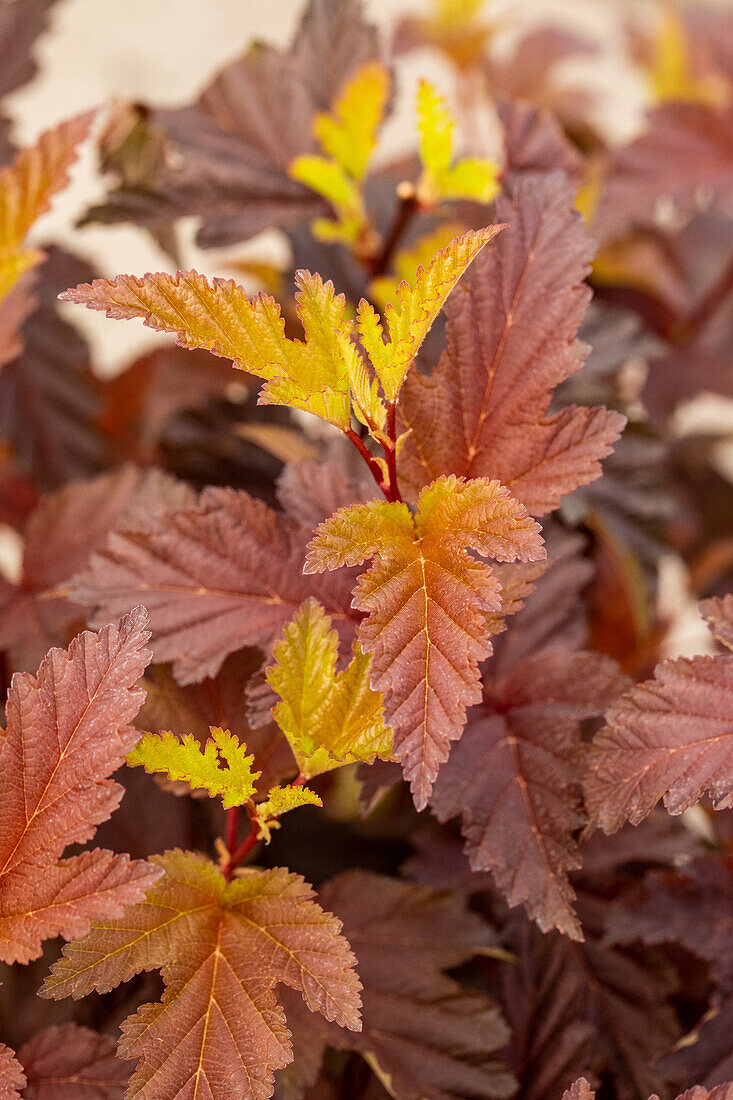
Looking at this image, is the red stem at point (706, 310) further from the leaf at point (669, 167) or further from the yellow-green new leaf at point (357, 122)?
the yellow-green new leaf at point (357, 122)

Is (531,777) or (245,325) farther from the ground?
(245,325)

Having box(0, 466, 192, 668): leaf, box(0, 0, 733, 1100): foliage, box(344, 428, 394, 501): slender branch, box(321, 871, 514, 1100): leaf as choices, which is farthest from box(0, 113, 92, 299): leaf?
box(321, 871, 514, 1100): leaf

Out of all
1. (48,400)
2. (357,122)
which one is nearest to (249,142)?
(357,122)

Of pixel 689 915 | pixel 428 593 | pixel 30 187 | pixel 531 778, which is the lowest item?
pixel 689 915

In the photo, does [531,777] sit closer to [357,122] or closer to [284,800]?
[284,800]

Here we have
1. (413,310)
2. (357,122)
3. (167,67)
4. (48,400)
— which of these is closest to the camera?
(413,310)

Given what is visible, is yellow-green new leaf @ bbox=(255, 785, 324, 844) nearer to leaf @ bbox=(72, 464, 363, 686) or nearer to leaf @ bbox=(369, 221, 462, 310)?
leaf @ bbox=(72, 464, 363, 686)

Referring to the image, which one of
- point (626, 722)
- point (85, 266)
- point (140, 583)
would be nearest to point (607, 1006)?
point (626, 722)
